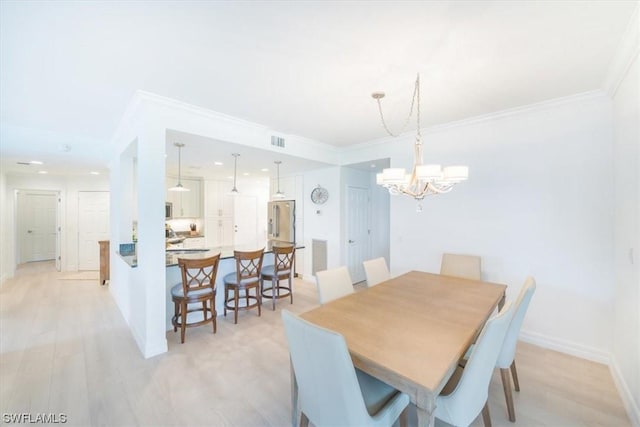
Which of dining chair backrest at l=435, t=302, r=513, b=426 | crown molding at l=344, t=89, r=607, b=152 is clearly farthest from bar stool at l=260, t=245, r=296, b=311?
dining chair backrest at l=435, t=302, r=513, b=426

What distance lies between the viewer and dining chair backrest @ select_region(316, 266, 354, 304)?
2203mm

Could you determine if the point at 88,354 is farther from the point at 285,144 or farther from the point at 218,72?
the point at 285,144

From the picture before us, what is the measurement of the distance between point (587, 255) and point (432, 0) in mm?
2956

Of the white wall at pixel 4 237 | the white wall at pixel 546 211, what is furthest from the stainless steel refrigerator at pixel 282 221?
the white wall at pixel 4 237

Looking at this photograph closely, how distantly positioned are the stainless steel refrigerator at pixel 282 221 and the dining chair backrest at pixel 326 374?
14.6 ft

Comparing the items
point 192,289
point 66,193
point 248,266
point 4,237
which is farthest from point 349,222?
point 4,237

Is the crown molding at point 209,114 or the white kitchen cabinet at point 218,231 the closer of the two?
the crown molding at point 209,114

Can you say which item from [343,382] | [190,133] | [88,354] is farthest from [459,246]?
[88,354]

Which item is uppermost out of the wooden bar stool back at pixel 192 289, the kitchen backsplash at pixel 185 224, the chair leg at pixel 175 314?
the kitchen backsplash at pixel 185 224

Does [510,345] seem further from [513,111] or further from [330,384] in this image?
[513,111]

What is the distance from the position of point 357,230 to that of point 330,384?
14.0 feet

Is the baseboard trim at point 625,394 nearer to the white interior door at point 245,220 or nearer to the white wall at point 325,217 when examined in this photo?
the white wall at point 325,217

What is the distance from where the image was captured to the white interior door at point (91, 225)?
6.54 m

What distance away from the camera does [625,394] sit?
1.98m
